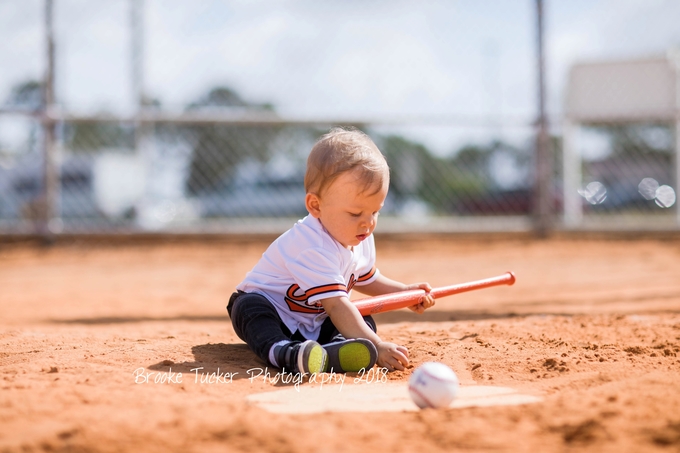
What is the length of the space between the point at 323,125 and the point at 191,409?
514 centimetres

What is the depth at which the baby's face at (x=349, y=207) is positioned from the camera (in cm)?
220

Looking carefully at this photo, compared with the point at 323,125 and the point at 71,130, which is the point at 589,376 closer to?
the point at 323,125

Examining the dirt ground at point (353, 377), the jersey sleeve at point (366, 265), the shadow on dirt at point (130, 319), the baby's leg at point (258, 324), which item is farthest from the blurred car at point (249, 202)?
the baby's leg at point (258, 324)

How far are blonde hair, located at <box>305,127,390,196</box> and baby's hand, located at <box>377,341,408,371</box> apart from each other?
0.51m

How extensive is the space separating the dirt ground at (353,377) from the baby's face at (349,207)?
0.48 metres

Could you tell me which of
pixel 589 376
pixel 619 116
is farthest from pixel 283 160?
pixel 589 376

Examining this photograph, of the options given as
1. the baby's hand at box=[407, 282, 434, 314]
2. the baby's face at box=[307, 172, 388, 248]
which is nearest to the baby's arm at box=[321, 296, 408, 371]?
the baby's face at box=[307, 172, 388, 248]

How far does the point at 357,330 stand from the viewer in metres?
2.15

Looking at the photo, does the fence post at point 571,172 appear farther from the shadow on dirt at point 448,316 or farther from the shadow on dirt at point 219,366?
the shadow on dirt at point 219,366

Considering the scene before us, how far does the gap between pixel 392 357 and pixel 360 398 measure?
1.25ft

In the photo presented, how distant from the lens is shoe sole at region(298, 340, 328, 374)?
2012 mm

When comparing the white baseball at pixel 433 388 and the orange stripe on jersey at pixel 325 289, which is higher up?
the orange stripe on jersey at pixel 325 289

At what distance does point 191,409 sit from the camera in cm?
157

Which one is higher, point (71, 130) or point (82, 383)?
point (71, 130)
